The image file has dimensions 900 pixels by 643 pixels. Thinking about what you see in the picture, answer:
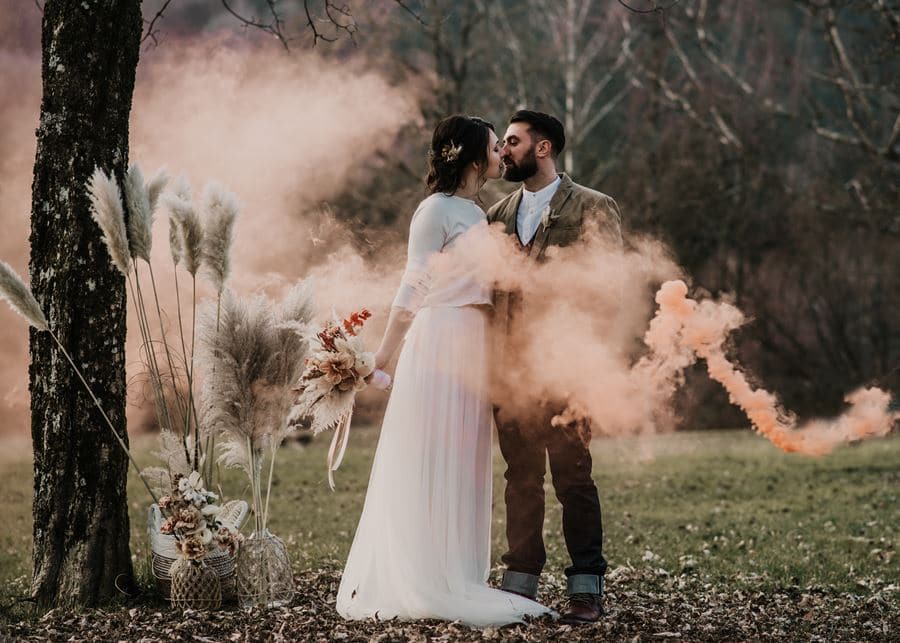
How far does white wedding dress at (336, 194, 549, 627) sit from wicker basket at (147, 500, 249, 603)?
0.59m

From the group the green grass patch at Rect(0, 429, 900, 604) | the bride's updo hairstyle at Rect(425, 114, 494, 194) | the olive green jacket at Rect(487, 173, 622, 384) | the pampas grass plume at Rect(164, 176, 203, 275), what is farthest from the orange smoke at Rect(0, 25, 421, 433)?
the green grass patch at Rect(0, 429, 900, 604)

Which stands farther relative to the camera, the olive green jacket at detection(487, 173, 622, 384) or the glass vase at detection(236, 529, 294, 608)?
the glass vase at detection(236, 529, 294, 608)

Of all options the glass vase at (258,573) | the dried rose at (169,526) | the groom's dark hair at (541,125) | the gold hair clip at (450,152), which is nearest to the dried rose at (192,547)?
the dried rose at (169,526)

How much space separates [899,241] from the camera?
1886 cm

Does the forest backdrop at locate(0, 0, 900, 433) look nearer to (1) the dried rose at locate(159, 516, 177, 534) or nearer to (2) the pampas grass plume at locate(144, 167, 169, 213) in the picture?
(2) the pampas grass plume at locate(144, 167, 169, 213)

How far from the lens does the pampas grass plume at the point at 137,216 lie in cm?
429

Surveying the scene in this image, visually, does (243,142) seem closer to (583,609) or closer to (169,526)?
(169,526)

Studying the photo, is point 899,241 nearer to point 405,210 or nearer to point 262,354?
point 405,210

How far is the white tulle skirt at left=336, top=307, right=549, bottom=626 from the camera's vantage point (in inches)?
166

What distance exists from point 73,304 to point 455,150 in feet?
6.36

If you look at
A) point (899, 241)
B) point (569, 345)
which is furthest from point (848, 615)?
point (899, 241)

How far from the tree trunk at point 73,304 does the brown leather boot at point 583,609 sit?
2.21 meters

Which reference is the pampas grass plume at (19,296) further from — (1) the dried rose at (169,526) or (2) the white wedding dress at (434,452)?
(2) the white wedding dress at (434,452)

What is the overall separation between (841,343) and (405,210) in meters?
10.2
